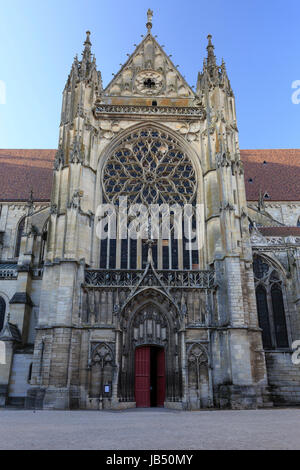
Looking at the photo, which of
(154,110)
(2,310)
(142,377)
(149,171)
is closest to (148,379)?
(142,377)

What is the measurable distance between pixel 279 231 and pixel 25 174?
19.0 meters

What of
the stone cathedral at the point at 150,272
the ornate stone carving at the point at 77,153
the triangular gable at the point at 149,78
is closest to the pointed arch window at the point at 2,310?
the stone cathedral at the point at 150,272

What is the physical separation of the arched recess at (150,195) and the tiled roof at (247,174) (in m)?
7.82

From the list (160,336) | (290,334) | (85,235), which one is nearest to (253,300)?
(290,334)

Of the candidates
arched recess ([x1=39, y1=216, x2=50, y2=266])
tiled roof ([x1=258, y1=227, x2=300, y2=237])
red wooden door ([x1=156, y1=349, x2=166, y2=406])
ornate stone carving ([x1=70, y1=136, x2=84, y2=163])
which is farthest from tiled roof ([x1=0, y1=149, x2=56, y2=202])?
tiled roof ([x1=258, y1=227, x2=300, y2=237])

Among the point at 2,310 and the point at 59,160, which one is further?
the point at 2,310

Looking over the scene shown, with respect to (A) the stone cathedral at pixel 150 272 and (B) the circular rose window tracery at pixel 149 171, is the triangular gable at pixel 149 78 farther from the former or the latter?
(B) the circular rose window tracery at pixel 149 171

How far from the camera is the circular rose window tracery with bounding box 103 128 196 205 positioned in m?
19.8

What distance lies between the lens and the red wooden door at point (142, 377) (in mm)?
16125

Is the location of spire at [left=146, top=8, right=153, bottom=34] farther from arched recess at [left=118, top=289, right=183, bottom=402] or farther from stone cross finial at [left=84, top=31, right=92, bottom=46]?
arched recess at [left=118, top=289, right=183, bottom=402]

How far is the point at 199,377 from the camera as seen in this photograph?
1573cm

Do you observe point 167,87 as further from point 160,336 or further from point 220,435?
point 220,435

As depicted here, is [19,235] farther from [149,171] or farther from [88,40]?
[88,40]

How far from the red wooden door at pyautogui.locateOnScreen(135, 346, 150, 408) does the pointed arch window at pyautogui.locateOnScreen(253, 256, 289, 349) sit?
19.4 feet
